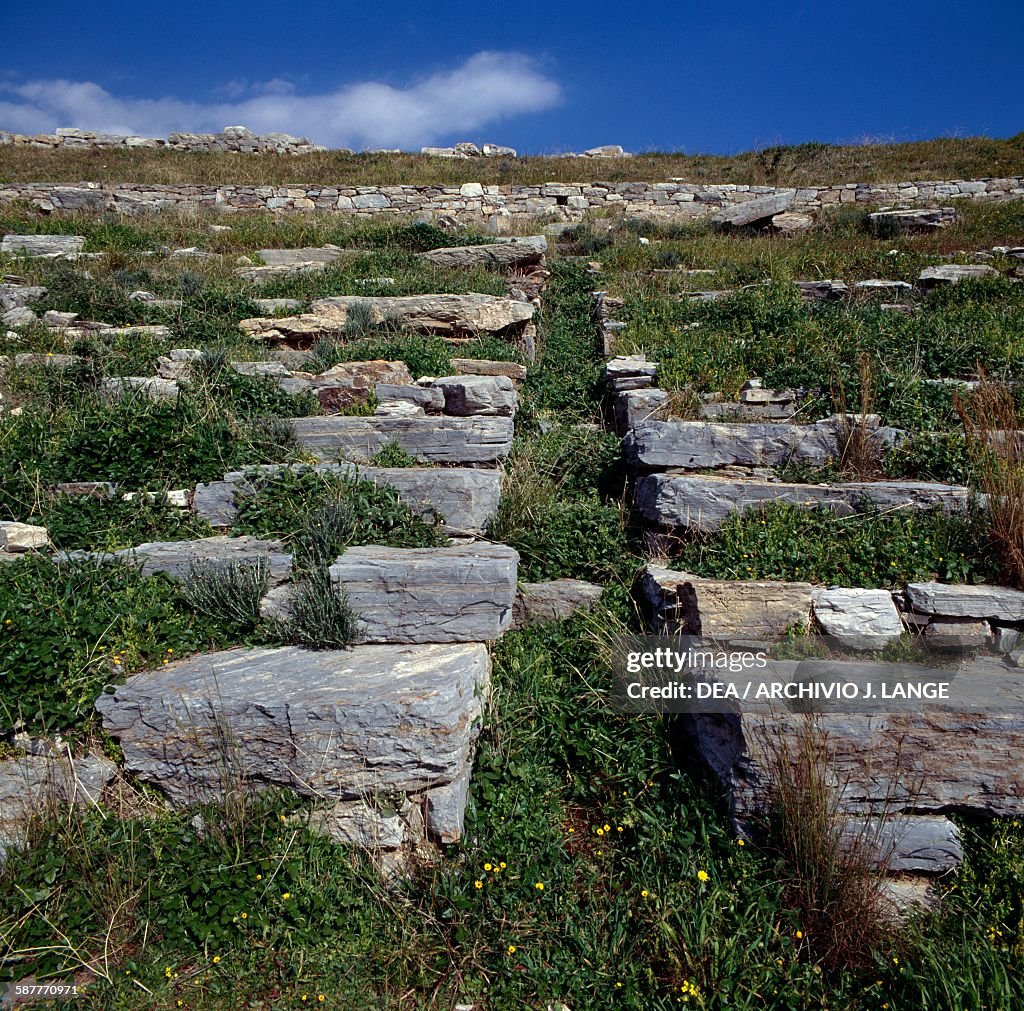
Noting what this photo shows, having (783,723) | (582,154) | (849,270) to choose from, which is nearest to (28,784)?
(783,723)

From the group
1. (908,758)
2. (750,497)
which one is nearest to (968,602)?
(908,758)

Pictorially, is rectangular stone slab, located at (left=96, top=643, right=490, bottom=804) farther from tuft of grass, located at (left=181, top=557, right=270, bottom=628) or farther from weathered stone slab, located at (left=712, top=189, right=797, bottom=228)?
weathered stone slab, located at (left=712, top=189, right=797, bottom=228)

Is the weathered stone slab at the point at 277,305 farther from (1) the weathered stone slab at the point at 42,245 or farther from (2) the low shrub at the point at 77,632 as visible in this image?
(2) the low shrub at the point at 77,632

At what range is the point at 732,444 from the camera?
6.10 meters

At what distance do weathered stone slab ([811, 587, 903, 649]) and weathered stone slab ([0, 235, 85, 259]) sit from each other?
1434 centimetres

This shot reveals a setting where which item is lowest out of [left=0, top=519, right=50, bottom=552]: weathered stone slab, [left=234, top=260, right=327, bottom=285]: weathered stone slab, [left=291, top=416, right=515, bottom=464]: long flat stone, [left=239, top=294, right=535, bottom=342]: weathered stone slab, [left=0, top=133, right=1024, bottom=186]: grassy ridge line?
[left=0, top=519, right=50, bottom=552]: weathered stone slab

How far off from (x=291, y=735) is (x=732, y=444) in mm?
4430

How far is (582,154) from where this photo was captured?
25219 millimetres

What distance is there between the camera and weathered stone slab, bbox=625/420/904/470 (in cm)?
602

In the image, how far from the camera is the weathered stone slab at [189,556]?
15.6ft

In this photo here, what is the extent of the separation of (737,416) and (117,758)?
241 inches

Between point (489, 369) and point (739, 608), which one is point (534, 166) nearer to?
point (489, 369)

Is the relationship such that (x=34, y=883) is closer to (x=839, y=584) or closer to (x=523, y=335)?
(x=839, y=584)

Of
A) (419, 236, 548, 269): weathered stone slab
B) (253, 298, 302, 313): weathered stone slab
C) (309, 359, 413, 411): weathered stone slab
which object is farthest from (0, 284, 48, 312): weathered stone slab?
(419, 236, 548, 269): weathered stone slab
